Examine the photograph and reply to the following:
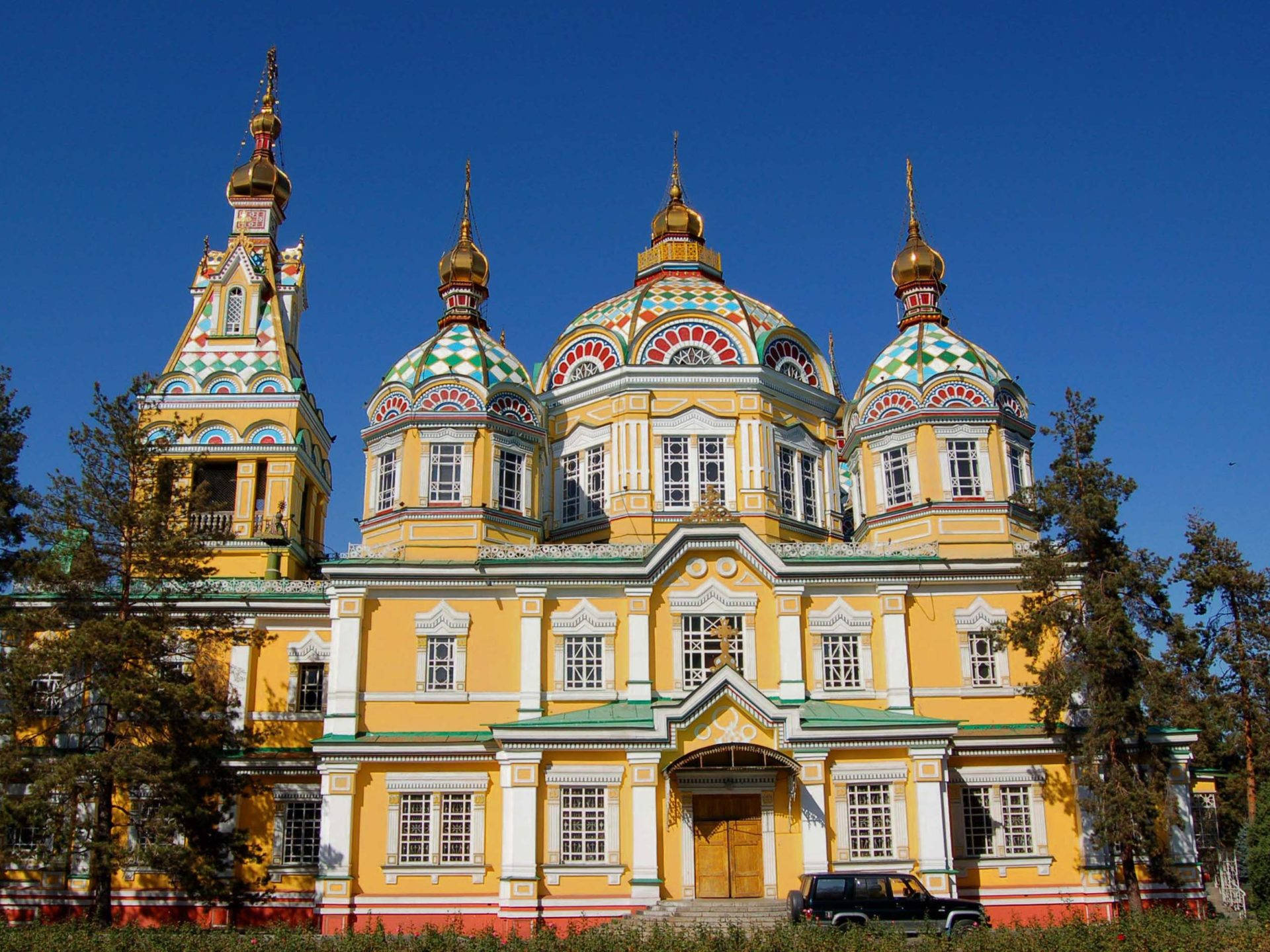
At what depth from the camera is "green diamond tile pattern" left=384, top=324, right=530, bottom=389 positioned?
3142cm

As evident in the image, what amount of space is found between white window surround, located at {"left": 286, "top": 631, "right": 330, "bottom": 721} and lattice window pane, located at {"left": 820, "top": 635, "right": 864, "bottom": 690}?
38.7ft

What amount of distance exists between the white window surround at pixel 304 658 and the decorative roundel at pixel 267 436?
588 cm

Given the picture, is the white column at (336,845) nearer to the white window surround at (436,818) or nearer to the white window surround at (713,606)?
the white window surround at (436,818)

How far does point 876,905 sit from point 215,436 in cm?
2090

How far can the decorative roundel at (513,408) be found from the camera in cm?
3120

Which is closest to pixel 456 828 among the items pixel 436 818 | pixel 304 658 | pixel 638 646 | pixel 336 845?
pixel 436 818

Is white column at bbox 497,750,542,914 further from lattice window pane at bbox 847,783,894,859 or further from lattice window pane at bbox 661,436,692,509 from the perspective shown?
lattice window pane at bbox 661,436,692,509

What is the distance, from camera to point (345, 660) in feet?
89.7

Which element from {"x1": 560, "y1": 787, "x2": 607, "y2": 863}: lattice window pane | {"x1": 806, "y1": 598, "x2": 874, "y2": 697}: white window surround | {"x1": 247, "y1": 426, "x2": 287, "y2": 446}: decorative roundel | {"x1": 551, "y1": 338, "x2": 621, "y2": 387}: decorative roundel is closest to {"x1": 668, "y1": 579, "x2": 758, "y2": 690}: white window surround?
{"x1": 806, "y1": 598, "x2": 874, "y2": 697}: white window surround

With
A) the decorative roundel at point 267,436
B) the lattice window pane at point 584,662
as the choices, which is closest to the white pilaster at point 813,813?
the lattice window pane at point 584,662

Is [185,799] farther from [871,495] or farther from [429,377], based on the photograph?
[871,495]

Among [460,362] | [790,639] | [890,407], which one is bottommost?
[790,639]

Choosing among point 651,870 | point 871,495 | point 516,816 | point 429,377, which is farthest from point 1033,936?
point 429,377

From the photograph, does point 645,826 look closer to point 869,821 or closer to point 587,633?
point 587,633
